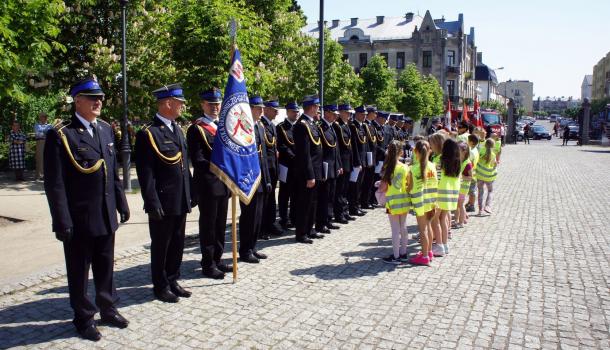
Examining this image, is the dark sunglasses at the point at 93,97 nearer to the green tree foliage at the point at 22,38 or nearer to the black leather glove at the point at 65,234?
the black leather glove at the point at 65,234

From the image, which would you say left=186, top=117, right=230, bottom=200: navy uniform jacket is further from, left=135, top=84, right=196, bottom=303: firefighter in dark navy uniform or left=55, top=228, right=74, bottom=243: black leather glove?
left=55, top=228, right=74, bottom=243: black leather glove

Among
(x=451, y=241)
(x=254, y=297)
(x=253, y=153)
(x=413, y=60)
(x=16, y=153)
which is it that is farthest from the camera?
(x=413, y=60)

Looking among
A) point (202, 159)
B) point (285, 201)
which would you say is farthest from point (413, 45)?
point (202, 159)

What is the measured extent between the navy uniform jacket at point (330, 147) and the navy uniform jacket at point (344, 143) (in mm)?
561

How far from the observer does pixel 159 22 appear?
15422 mm

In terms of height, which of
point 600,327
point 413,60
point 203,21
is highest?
point 413,60

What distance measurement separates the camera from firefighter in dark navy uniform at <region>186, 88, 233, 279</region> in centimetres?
657

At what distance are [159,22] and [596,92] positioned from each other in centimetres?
12542

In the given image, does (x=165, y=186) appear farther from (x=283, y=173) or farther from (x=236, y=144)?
(x=283, y=173)

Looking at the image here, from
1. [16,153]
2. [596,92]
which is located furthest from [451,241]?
[596,92]

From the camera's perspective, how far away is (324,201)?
921cm

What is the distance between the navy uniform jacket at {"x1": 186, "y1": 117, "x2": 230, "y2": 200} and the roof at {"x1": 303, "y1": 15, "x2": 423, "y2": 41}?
68.1 meters

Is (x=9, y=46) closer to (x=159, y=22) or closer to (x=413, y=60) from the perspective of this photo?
(x=159, y=22)

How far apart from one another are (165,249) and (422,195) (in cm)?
353
